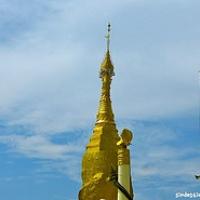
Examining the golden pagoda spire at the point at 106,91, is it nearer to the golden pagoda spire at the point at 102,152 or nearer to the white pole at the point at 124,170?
the golden pagoda spire at the point at 102,152

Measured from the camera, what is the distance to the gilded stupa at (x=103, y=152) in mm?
43062

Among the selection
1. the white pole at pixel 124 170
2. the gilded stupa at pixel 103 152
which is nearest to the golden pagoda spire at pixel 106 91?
the gilded stupa at pixel 103 152

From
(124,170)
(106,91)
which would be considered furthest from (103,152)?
(124,170)

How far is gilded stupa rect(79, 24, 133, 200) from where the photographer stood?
43062 millimetres

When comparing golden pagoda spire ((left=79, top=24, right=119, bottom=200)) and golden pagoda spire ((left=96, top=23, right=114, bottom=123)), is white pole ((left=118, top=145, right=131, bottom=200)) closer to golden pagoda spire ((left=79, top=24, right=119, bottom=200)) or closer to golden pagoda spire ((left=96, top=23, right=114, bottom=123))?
golden pagoda spire ((left=79, top=24, right=119, bottom=200))

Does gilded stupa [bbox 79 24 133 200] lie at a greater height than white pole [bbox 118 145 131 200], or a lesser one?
greater

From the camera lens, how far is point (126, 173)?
91.0 feet

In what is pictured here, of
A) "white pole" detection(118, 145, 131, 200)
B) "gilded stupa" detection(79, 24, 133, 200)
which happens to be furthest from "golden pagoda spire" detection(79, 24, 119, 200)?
"white pole" detection(118, 145, 131, 200)

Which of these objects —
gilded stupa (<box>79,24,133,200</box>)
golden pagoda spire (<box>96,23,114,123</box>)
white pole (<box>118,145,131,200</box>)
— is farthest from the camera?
golden pagoda spire (<box>96,23,114,123</box>)

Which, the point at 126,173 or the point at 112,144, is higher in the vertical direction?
the point at 112,144

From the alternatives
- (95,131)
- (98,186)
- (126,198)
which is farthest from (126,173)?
(95,131)

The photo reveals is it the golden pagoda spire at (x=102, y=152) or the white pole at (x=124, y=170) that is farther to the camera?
the golden pagoda spire at (x=102, y=152)

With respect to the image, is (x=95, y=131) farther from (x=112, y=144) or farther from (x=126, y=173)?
(x=126, y=173)

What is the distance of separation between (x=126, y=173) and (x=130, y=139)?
156 centimetres
